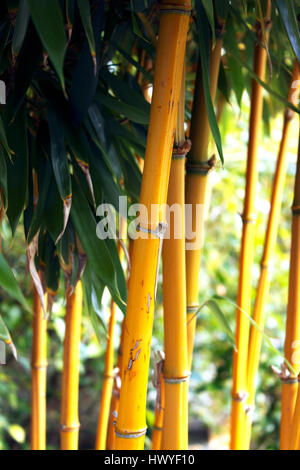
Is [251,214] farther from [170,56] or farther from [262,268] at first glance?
[170,56]

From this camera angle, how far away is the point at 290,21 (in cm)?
42

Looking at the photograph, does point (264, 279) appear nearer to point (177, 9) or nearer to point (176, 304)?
point (176, 304)

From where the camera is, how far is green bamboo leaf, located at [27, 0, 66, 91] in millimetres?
341

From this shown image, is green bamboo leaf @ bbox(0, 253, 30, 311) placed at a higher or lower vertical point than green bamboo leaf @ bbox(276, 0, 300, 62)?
lower

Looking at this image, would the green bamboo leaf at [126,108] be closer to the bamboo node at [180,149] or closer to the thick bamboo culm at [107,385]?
the bamboo node at [180,149]

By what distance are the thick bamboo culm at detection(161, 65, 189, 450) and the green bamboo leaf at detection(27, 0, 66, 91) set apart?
0.13 meters

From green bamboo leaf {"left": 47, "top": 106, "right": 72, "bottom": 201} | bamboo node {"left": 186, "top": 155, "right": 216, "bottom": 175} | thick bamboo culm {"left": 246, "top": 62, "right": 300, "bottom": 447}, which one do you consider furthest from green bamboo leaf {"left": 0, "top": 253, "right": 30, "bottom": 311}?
thick bamboo culm {"left": 246, "top": 62, "right": 300, "bottom": 447}

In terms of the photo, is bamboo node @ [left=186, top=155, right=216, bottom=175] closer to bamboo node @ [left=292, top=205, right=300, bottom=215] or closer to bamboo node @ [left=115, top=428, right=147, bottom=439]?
bamboo node @ [left=292, top=205, right=300, bottom=215]

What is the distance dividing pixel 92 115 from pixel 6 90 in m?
0.10

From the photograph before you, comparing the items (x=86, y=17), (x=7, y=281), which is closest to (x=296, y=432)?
(x=7, y=281)

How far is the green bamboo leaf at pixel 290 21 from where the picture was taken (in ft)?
1.39

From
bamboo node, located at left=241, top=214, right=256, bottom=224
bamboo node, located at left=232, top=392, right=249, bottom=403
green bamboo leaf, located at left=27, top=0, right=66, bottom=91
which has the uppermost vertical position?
green bamboo leaf, located at left=27, top=0, right=66, bottom=91

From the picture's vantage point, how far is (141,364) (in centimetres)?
41

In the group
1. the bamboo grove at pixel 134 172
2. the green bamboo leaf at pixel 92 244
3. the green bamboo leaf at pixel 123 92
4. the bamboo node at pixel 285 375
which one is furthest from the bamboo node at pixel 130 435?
the green bamboo leaf at pixel 123 92
